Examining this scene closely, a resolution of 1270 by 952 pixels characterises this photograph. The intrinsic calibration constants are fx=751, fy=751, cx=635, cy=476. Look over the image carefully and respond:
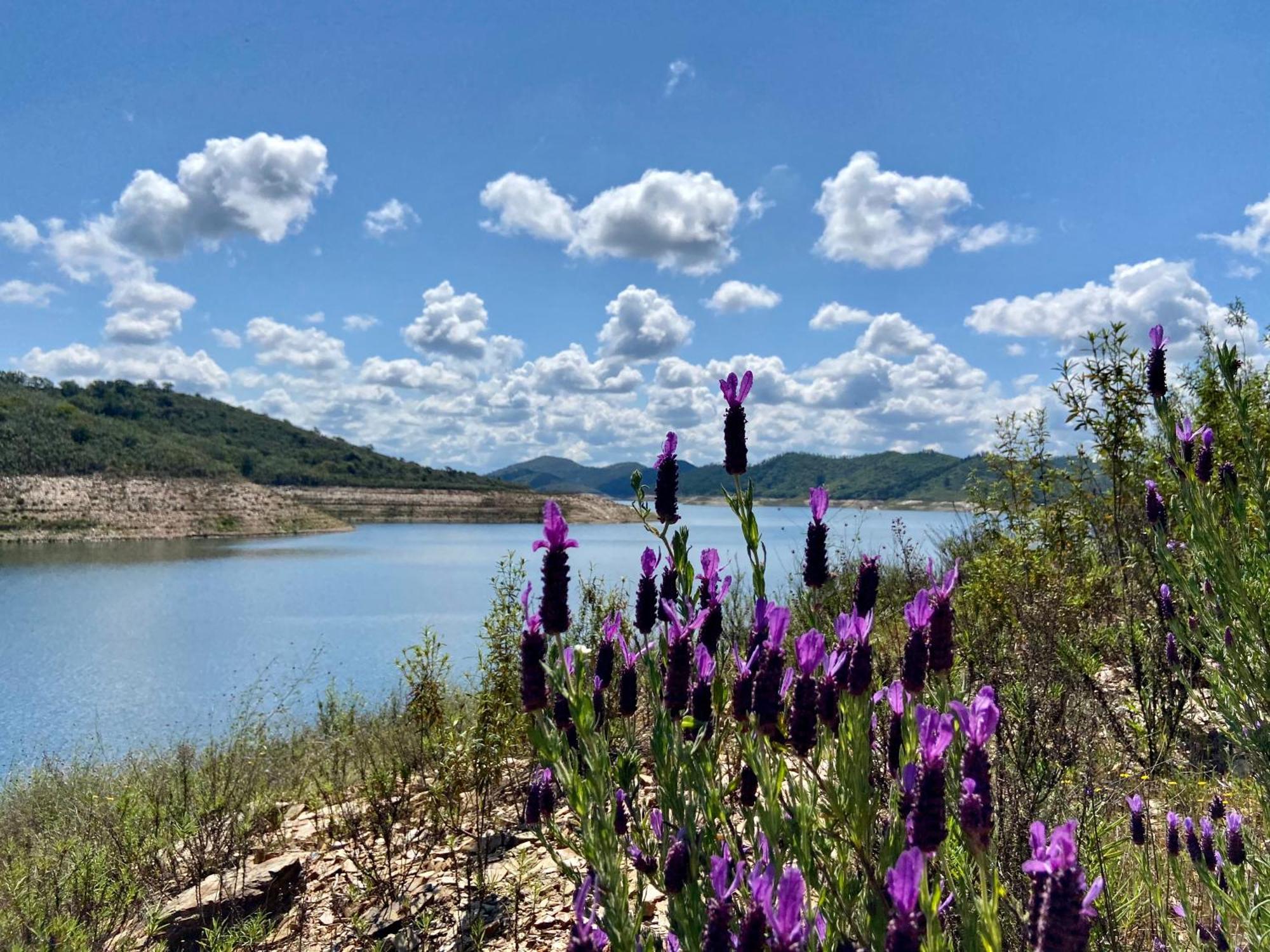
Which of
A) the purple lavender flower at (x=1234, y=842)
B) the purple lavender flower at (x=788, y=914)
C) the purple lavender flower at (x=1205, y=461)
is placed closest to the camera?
the purple lavender flower at (x=788, y=914)

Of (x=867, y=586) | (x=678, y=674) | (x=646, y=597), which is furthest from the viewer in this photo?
(x=646, y=597)

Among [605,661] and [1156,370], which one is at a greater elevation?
[1156,370]

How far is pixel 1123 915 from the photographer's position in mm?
2211

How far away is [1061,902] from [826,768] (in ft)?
4.71

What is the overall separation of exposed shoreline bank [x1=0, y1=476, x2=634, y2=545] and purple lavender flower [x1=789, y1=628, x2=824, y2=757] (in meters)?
38.7

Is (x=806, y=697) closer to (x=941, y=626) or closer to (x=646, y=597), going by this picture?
(x=941, y=626)

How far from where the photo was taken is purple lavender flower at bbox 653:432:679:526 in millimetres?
1956

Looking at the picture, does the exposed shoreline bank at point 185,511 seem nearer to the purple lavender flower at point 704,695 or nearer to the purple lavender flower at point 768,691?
the purple lavender flower at point 704,695

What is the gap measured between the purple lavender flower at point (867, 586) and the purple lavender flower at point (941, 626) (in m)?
0.23

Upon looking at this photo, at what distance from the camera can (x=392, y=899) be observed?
324 centimetres

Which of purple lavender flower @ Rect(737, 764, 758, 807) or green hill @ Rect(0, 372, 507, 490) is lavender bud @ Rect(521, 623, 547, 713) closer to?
purple lavender flower @ Rect(737, 764, 758, 807)

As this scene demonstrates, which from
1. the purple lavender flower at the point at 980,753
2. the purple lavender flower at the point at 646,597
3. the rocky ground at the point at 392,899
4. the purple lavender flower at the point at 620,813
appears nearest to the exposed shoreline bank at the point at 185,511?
the rocky ground at the point at 392,899

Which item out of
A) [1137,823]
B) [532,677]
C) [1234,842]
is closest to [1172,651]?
[1137,823]

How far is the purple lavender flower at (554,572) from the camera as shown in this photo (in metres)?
1.65
